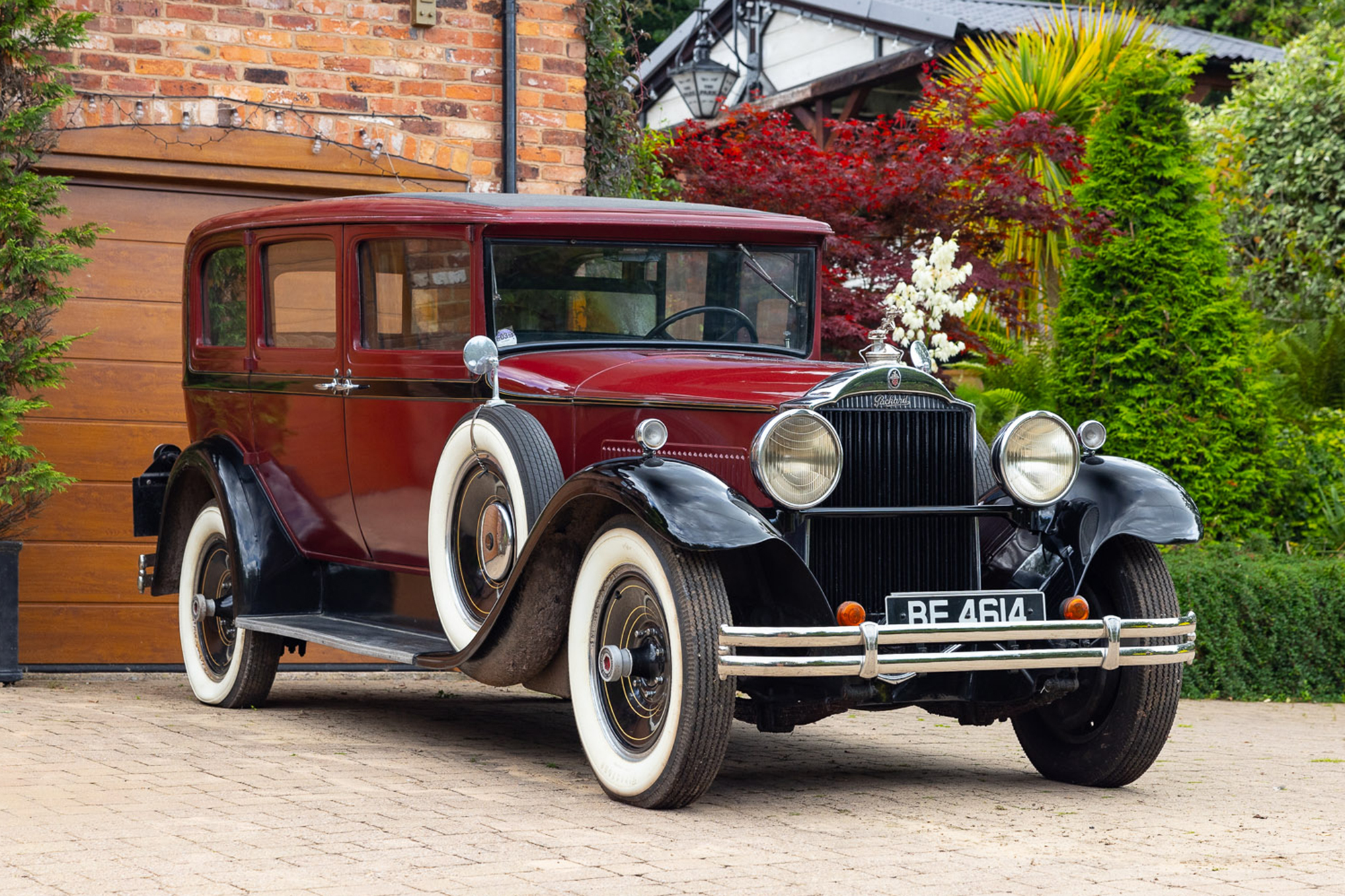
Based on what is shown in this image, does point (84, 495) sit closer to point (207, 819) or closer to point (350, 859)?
point (207, 819)

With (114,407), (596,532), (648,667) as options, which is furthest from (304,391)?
(648,667)

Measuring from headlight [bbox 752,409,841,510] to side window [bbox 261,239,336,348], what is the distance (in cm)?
232

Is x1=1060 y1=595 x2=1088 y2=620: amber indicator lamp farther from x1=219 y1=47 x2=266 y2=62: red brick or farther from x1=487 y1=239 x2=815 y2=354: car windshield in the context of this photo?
x1=219 y1=47 x2=266 y2=62: red brick

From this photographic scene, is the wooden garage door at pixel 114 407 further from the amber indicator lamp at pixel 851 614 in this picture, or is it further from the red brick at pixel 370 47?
the amber indicator lamp at pixel 851 614

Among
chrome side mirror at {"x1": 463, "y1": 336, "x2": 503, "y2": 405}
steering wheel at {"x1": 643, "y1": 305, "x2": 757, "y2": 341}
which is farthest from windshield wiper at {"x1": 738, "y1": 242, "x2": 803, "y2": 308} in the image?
chrome side mirror at {"x1": 463, "y1": 336, "x2": 503, "y2": 405}

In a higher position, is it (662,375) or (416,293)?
(416,293)

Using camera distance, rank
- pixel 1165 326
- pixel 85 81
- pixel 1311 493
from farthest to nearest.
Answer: pixel 1311 493 < pixel 1165 326 < pixel 85 81

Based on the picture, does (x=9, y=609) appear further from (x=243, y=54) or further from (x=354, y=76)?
(x=354, y=76)

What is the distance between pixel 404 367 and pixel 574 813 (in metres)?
2.06

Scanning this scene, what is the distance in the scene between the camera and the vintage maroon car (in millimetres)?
4449

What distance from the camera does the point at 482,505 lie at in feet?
17.2

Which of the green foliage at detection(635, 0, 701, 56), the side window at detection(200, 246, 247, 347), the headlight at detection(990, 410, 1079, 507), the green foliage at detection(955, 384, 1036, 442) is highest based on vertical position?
the green foliage at detection(635, 0, 701, 56)

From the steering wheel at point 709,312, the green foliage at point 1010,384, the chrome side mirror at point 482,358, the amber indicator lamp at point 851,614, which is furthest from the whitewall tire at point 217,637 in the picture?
the green foliage at point 1010,384

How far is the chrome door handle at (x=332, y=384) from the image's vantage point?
20.0 feet
